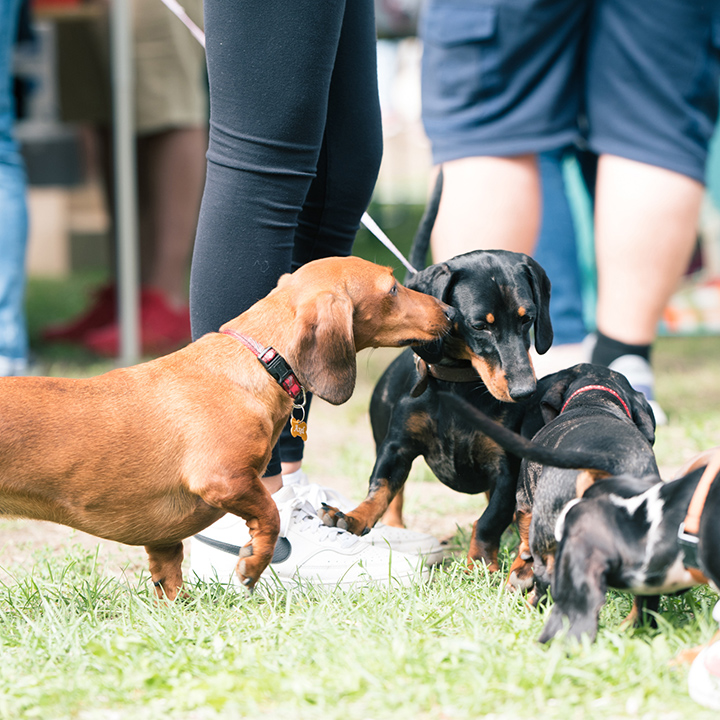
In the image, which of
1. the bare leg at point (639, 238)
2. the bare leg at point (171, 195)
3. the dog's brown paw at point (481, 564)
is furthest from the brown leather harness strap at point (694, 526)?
the bare leg at point (171, 195)

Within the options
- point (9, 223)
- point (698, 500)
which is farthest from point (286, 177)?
point (9, 223)

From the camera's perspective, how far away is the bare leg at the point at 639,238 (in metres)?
3.41

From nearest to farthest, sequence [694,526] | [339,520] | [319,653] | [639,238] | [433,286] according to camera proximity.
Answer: [694,526]
[319,653]
[339,520]
[433,286]
[639,238]

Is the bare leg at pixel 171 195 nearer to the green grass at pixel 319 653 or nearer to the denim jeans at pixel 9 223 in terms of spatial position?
the denim jeans at pixel 9 223

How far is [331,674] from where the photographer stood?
1.72 metres

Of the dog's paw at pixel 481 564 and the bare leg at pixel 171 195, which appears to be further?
the bare leg at pixel 171 195

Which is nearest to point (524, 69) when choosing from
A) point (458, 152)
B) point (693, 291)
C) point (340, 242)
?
point (458, 152)

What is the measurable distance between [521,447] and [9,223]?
2.77 m

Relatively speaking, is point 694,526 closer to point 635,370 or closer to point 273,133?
point 273,133

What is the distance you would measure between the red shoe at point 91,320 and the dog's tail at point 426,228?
3796 mm

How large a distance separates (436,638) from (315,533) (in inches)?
25.2

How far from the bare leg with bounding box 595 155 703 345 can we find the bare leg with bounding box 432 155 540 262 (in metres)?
0.31

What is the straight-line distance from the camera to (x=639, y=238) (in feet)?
11.2

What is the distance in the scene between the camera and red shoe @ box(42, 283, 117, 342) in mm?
6270
